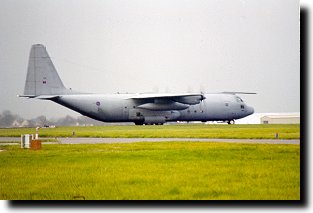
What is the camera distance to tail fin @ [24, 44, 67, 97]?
23.4 ft

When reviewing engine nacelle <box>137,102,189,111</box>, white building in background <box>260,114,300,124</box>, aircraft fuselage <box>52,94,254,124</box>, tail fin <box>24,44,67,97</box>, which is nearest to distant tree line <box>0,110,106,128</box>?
tail fin <box>24,44,67,97</box>

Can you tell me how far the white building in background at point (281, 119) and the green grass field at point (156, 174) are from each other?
37 cm

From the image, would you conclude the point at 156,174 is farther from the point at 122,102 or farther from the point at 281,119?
the point at 122,102

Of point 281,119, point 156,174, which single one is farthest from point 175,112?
point 156,174

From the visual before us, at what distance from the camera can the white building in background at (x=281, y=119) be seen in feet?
21.0

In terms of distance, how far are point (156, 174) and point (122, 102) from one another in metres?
7.44

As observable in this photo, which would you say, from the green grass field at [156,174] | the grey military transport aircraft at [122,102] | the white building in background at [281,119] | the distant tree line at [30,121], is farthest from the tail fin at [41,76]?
the white building in background at [281,119]

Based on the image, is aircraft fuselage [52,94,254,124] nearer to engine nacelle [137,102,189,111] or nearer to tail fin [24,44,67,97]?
engine nacelle [137,102,189,111]

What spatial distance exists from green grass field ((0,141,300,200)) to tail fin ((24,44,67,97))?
44.5 inches

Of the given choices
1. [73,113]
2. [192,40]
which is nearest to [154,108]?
[73,113]

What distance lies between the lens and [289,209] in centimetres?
560

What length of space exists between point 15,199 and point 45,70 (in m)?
2.72

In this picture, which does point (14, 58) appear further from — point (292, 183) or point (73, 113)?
point (292, 183)

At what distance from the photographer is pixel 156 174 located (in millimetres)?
5977
